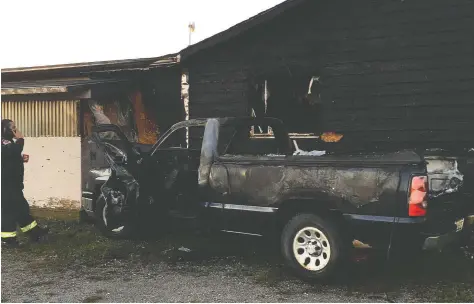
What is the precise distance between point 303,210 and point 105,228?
13.0 ft

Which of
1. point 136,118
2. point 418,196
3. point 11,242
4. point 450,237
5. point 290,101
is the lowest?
point 11,242

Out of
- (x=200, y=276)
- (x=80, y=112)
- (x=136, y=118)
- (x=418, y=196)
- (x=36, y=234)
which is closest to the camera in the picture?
(x=418, y=196)

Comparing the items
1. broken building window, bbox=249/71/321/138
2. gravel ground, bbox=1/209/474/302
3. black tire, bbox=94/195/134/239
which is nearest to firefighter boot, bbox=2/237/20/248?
gravel ground, bbox=1/209/474/302

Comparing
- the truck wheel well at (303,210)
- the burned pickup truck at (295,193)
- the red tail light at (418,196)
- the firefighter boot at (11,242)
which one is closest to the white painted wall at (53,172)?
the firefighter boot at (11,242)

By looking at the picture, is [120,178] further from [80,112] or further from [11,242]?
[80,112]

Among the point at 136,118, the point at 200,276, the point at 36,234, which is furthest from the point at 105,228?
the point at 136,118

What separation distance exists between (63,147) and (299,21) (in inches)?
223

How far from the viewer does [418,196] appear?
4.96 metres

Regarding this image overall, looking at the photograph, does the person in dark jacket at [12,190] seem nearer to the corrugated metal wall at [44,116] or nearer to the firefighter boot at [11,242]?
the firefighter boot at [11,242]

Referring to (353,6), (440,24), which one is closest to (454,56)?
(440,24)

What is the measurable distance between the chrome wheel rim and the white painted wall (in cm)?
615

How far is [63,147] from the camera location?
1059 centimetres

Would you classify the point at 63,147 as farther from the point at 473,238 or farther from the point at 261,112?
the point at 473,238

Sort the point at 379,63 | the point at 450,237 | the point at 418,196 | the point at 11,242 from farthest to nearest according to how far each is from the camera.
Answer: the point at 379,63 < the point at 11,242 < the point at 450,237 < the point at 418,196
